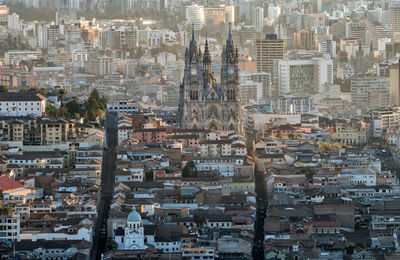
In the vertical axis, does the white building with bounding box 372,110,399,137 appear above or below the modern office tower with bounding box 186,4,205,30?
below

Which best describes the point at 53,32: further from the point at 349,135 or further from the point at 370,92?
the point at 349,135

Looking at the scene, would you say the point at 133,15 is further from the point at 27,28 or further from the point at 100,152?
the point at 100,152


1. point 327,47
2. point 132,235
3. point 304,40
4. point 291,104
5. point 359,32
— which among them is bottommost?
point 132,235

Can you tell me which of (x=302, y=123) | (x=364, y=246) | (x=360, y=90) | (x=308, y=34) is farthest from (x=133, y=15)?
(x=364, y=246)

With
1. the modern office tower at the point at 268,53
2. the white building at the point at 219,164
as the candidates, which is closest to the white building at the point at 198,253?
the white building at the point at 219,164

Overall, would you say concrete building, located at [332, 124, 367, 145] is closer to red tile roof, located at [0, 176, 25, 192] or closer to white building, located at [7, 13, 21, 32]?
red tile roof, located at [0, 176, 25, 192]

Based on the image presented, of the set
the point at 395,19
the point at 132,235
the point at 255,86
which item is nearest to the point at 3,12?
the point at 395,19

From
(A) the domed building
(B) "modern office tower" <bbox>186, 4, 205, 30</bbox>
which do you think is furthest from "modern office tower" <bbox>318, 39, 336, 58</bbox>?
(A) the domed building
